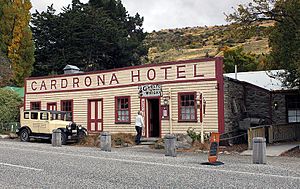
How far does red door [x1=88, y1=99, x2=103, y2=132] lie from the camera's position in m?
24.5

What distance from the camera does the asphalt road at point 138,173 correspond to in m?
9.41

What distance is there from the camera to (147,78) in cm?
2248

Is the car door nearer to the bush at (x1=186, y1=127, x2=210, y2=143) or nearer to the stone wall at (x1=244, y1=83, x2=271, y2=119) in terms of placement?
the bush at (x1=186, y1=127, x2=210, y2=143)

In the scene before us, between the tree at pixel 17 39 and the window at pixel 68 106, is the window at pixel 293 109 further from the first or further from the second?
the tree at pixel 17 39

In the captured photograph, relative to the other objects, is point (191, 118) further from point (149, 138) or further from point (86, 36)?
point (86, 36)

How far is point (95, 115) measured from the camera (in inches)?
975

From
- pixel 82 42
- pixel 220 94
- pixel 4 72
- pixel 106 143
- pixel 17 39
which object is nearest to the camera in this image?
pixel 106 143

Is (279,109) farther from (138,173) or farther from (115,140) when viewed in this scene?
(138,173)

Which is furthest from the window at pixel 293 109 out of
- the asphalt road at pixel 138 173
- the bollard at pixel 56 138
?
the bollard at pixel 56 138

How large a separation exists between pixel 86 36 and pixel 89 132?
81.2 feet

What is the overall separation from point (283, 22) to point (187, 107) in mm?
6182

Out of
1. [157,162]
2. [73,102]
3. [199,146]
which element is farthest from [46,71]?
[157,162]

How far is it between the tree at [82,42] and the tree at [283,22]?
29.0m

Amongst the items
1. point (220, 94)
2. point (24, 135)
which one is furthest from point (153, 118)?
point (24, 135)
